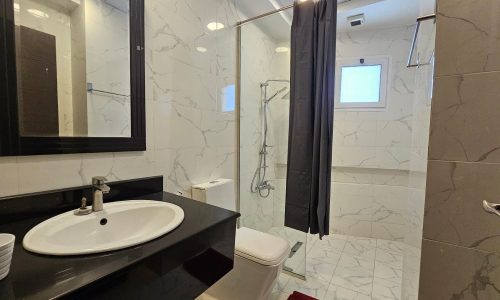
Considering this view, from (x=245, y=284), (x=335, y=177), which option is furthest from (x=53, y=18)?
(x=335, y=177)

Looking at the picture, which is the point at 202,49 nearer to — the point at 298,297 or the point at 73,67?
the point at 73,67

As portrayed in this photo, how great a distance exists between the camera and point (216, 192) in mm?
1740

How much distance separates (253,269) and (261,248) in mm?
129

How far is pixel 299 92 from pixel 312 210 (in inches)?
36.0

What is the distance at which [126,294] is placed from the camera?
629mm

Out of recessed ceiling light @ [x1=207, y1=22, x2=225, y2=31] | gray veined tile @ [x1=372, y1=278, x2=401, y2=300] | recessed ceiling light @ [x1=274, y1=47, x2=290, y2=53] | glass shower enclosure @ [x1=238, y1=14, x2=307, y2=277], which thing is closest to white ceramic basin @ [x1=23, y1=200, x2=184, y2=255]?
glass shower enclosure @ [x1=238, y1=14, x2=307, y2=277]

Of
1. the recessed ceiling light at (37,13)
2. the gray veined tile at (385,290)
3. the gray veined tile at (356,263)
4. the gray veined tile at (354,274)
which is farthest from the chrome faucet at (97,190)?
the gray veined tile at (356,263)

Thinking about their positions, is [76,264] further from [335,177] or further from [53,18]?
[335,177]

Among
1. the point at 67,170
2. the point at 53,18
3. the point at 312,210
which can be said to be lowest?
the point at 312,210

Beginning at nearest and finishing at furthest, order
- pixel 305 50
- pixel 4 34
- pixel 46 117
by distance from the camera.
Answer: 1. pixel 4 34
2. pixel 46 117
3. pixel 305 50

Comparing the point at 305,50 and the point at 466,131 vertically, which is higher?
the point at 305,50

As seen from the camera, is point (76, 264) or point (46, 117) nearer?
point (76, 264)

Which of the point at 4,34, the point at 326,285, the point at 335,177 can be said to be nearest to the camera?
the point at 4,34

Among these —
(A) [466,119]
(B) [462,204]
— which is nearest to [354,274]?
(B) [462,204]
